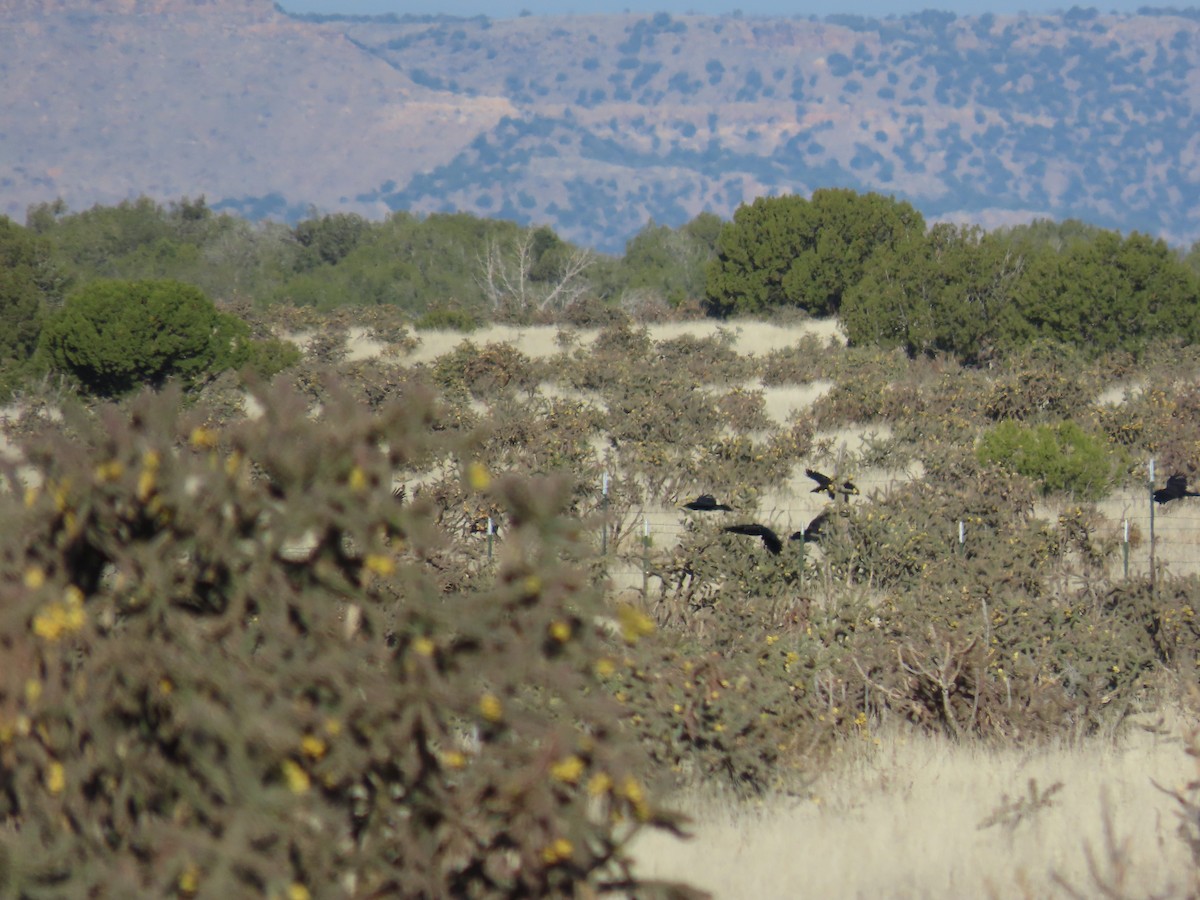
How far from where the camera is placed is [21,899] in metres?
2.57

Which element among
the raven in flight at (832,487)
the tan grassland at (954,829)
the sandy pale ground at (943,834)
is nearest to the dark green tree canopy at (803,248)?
the raven in flight at (832,487)

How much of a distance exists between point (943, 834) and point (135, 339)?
1727 centimetres

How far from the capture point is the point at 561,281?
35219mm

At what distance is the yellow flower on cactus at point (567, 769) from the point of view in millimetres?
2363

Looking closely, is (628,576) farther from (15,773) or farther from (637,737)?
(15,773)

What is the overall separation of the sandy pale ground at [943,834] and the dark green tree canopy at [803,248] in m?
25.1

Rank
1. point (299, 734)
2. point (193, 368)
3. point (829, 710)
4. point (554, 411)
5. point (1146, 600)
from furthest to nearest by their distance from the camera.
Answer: point (193, 368) → point (554, 411) → point (1146, 600) → point (829, 710) → point (299, 734)

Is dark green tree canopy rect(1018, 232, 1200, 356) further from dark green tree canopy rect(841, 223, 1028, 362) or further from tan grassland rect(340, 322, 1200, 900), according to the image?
tan grassland rect(340, 322, 1200, 900)

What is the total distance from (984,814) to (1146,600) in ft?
11.4

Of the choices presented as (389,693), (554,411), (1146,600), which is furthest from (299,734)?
(554,411)

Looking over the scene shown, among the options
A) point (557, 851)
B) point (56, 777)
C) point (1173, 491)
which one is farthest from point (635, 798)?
point (1173, 491)

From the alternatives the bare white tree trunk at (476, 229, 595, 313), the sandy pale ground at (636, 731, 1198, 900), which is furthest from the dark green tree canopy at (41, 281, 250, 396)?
the sandy pale ground at (636, 731, 1198, 900)

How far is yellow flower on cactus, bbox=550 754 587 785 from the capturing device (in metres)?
2.36

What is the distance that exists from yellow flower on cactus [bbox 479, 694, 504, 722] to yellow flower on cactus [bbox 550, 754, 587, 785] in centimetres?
13
